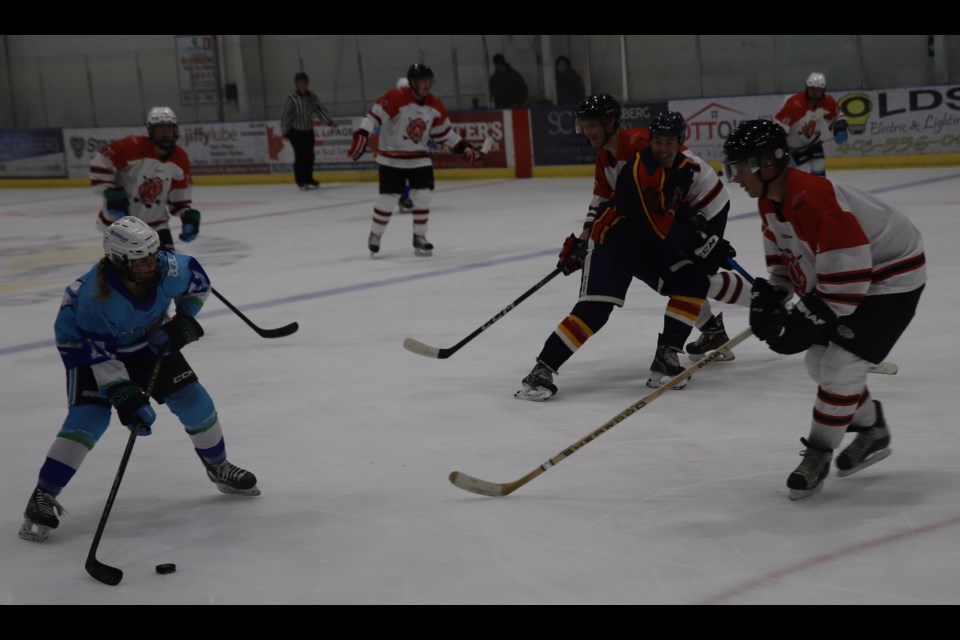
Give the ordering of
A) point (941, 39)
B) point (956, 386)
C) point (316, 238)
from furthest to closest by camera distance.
Result: point (941, 39) → point (316, 238) → point (956, 386)

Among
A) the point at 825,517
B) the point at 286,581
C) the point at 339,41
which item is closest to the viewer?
the point at 286,581

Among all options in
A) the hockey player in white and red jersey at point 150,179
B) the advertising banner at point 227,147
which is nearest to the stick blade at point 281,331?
the hockey player in white and red jersey at point 150,179

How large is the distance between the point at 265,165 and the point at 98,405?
12299mm

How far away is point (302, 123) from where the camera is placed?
13625 millimetres

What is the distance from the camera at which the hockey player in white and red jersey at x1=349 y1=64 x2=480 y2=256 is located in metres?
8.28

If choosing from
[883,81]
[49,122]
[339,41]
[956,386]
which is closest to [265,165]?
[339,41]

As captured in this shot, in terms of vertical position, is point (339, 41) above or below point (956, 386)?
above

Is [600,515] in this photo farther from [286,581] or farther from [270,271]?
[270,271]

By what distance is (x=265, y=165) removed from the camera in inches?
599

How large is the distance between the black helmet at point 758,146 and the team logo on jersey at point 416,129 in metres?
5.45

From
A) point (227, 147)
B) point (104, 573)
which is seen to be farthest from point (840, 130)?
point (227, 147)

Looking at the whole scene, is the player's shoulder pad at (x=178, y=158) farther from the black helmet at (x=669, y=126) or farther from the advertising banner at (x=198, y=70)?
the advertising banner at (x=198, y=70)

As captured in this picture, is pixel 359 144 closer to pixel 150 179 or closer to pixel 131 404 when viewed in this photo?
pixel 150 179

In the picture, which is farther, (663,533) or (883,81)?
(883,81)
